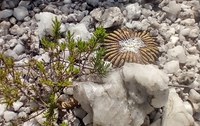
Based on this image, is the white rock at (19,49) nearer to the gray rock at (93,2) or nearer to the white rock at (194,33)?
the gray rock at (93,2)

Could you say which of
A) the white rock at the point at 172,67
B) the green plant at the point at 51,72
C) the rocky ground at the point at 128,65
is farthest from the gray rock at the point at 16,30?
the white rock at the point at 172,67

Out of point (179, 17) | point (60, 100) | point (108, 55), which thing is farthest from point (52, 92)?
point (179, 17)

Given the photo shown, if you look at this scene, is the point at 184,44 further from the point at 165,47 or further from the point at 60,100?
the point at 60,100

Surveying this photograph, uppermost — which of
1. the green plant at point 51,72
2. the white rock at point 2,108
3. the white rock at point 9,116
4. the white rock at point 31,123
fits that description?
the green plant at point 51,72

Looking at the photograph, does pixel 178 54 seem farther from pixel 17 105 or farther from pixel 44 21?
pixel 17 105

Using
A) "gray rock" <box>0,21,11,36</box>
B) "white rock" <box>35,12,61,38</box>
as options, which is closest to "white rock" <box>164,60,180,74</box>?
"white rock" <box>35,12,61,38</box>

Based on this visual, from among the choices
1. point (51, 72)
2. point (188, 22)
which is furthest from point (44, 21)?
point (188, 22)

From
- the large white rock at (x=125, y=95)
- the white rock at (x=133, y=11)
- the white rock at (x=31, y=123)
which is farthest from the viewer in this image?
the white rock at (x=133, y=11)
